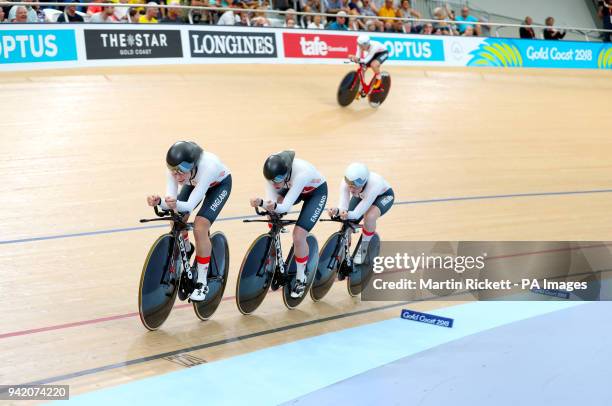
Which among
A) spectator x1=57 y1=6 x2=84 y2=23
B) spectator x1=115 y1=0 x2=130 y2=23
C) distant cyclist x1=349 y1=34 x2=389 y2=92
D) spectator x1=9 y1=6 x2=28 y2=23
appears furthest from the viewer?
spectator x1=115 y1=0 x2=130 y2=23

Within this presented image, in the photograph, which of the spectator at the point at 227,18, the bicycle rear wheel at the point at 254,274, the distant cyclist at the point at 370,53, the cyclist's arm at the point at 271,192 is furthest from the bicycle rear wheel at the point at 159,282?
the spectator at the point at 227,18

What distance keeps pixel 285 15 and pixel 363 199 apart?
9.83 m

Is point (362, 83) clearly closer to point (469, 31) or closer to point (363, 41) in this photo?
point (363, 41)

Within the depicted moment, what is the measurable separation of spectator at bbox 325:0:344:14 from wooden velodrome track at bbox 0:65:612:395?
4.68 feet

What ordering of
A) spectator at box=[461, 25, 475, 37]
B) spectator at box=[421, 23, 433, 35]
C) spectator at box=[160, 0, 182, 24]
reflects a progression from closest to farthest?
spectator at box=[160, 0, 182, 24]
spectator at box=[421, 23, 433, 35]
spectator at box=[461, 25, 475, 37]

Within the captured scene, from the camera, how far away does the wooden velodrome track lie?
4465mm

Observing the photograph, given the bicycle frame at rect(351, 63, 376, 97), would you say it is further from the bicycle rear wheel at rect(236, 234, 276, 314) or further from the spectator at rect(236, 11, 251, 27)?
the bicycle rear wheel at rect(236, 234, 276, 314)

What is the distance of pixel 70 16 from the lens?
1105 cm

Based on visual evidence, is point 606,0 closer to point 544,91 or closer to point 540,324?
point 544,91

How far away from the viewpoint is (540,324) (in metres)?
4.63

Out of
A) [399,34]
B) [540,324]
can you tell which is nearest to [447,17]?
[399,34]

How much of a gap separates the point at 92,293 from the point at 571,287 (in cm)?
326

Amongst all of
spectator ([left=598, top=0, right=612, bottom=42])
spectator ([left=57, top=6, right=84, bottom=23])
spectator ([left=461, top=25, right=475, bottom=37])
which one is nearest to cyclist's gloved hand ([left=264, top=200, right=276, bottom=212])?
spectator ([left=57, top=6, right=84, bottom=23])

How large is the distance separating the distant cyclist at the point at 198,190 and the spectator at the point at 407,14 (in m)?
11.6
